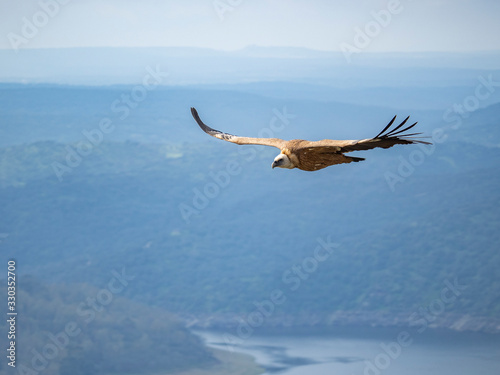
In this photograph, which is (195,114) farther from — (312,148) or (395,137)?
(395,137)

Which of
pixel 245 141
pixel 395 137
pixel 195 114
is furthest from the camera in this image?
pixel 195 114

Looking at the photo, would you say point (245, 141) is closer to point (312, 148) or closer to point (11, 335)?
point (312, 148)

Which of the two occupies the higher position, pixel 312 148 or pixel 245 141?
pixel 245 141

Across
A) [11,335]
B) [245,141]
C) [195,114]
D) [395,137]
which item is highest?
[11,335]

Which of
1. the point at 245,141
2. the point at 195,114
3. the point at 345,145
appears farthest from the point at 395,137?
the point at 195,114

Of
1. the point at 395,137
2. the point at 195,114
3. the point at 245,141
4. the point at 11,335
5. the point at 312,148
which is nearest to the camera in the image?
the point at 395,137

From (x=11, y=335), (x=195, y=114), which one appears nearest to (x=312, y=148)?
(x=195, y=114)

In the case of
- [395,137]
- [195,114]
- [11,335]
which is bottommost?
[395,137]

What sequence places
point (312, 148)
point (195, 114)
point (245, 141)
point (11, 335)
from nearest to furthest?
1. point (312, 148)
2. point (245, 141)
3. point (195, 114)
4. point (11, 335)

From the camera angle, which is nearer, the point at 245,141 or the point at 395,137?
the point at 395,137
